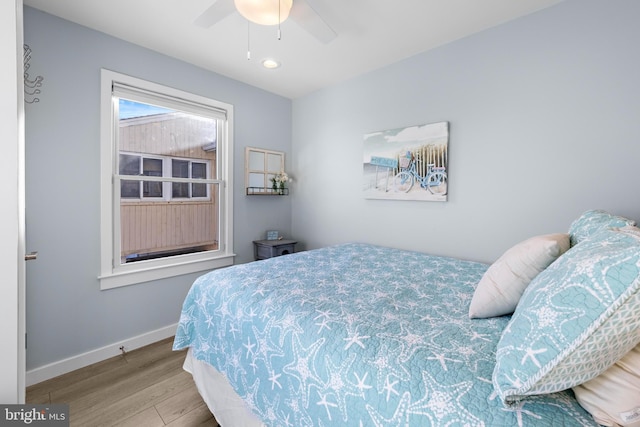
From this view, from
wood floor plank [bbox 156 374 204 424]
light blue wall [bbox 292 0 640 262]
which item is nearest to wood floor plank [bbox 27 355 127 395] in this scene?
wood floor plank [bbox 156 374 204 424]

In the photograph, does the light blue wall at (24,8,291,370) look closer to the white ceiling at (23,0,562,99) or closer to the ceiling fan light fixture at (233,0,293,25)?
the white ceiling at (23,0,562,99)

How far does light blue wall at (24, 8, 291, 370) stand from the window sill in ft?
0.20

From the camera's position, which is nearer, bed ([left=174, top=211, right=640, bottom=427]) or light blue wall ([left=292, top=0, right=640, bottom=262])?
bed ([left=174, top=211, right=640, bottom=427])

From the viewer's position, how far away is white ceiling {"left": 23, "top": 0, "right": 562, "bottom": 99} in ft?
6.05

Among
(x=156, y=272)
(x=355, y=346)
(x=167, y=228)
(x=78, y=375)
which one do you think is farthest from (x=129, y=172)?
(x=355, y=346)

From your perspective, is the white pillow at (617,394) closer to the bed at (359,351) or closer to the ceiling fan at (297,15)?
the bed at (359,351)

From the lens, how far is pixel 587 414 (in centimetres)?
64

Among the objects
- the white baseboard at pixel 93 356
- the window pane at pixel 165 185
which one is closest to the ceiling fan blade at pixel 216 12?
the window pane at pixel 165 185

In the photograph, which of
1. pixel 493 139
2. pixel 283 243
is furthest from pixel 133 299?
pixel 493 139

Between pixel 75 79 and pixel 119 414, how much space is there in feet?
7.58

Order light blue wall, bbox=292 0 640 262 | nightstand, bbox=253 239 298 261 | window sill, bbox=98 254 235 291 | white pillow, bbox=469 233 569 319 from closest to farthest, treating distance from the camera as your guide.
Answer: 1. white pillow, bbox=469 233 569 319
2. light blue wall, bbox=292 0 640 262
3. window sill, bbox=98 254 235 291
4. nightstand, bbox=253 239 298 261

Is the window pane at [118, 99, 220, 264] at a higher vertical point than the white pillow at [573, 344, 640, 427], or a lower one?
higher

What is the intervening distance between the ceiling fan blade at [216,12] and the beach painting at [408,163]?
164 cm

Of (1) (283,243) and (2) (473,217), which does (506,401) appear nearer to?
(2) (473,217)
